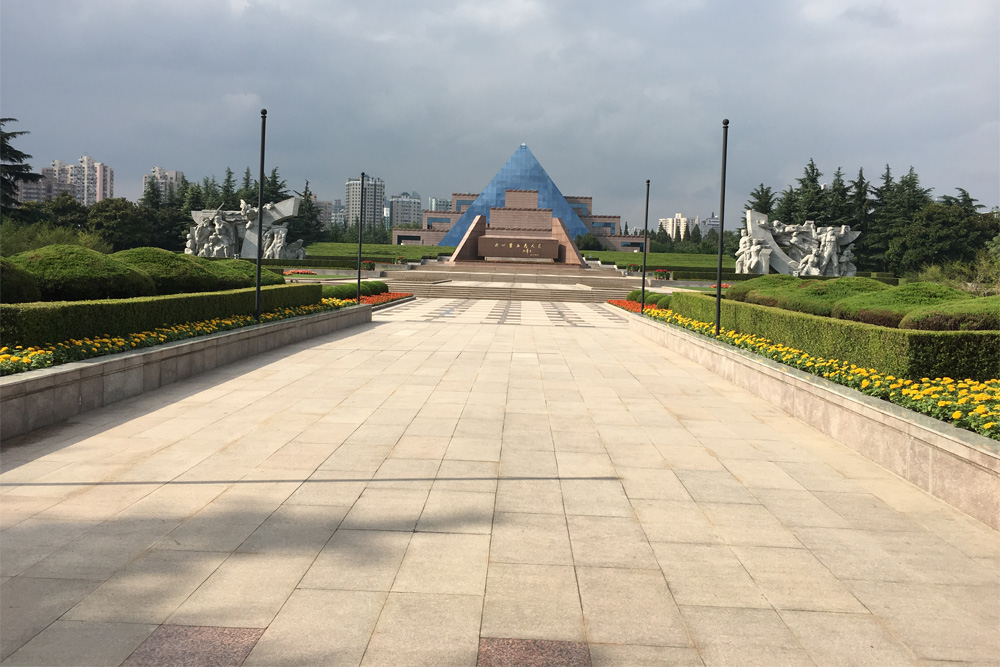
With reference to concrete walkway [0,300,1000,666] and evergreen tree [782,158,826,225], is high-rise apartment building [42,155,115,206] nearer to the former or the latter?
evergreen tree [782,158,826,225]

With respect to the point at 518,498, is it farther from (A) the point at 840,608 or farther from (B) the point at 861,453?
(B) the point at 861,453

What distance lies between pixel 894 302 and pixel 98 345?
10.4 m

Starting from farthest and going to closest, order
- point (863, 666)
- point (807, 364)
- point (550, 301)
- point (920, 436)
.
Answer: point (550, 301) < point (807, 364) < point (920, 436) < point (863, 666)

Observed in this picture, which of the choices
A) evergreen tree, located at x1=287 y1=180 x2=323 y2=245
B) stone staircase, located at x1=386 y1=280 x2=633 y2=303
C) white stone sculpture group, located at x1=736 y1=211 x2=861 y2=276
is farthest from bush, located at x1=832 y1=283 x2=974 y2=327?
evergreen tree, located at x1=287 y1=180 x2=323 y2=245

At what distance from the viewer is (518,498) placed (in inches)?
177

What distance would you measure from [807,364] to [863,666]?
6.04 m

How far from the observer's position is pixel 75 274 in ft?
28.7

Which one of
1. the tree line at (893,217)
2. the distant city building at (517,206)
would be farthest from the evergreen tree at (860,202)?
the distant city building at (517,206)

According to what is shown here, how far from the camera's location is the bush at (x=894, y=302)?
29.1 ft

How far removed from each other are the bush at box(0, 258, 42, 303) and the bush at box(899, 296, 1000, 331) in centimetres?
1057

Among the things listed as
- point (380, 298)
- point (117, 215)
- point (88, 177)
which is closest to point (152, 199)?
point (117, 215)

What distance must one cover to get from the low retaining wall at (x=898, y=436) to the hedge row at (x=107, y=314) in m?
8.23

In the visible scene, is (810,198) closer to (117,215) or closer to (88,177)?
(117,215)

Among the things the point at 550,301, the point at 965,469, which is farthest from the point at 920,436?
the point at 550,301
